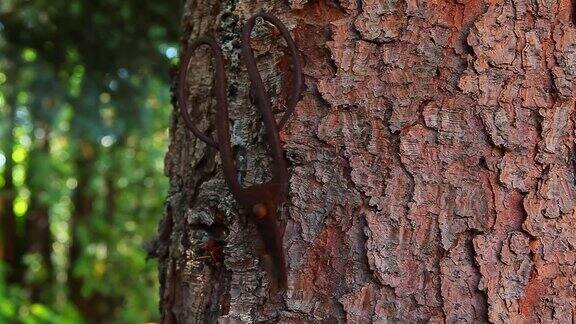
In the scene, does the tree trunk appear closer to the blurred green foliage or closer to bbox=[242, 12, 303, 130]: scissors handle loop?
bbox=[242, 12, 303, 130]: scissors handle loop

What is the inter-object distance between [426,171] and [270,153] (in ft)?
0.52

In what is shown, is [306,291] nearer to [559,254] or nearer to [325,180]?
[325,180]

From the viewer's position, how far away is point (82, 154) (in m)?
4.99

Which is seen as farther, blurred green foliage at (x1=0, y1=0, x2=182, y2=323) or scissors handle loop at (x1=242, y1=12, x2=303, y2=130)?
blurred green foliage at (x1=0, y1=0, x2=182, y2=323)

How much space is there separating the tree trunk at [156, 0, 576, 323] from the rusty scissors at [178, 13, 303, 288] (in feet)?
0.05

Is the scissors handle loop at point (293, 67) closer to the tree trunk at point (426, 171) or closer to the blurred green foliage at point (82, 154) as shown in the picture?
the tree trunk at point (426, 171)

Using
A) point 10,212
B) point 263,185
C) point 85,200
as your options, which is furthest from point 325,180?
point 10,212

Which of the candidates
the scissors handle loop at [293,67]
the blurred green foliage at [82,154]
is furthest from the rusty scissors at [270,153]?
the blurred green foliage at [82,154]

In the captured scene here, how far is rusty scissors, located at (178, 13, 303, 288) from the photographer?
0.66 m

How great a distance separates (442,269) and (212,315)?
0.25 metres

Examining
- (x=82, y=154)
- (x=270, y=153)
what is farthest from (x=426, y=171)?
(x=82, y=154)

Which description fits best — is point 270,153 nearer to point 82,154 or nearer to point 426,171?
point 426,171

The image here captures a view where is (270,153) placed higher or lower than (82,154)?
lower

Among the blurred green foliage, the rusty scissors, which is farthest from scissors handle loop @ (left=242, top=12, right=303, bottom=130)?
the blurred green foliage
